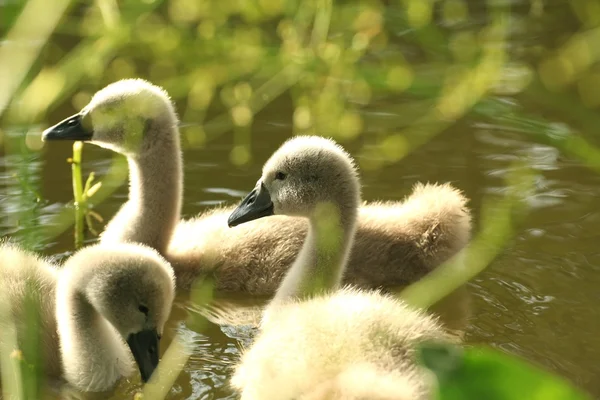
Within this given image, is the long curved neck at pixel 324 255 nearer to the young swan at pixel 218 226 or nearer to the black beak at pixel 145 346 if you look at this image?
the young swan at pixel 218 226

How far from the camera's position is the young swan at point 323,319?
3.27 metres

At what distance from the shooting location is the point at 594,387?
4172mm

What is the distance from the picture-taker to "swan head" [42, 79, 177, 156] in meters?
5.28

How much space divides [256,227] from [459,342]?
1.22 m

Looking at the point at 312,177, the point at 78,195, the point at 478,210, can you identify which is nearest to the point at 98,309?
the point at 312,177

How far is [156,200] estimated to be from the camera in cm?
534

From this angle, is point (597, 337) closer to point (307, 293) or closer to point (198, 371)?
point (307, 293)

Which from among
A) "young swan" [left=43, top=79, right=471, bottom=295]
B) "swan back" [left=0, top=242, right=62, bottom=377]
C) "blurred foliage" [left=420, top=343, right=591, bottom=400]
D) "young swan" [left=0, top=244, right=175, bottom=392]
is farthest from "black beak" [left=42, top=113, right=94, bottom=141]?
"blurred foliage" [left=420, top=343, right=591, bottom=400]

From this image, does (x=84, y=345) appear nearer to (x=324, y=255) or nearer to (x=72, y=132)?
(x=324, y=255)

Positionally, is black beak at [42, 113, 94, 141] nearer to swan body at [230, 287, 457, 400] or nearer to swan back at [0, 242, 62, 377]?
swan back at [0, 242, 62, 377]

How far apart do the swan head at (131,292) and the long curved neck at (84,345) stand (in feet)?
0.19

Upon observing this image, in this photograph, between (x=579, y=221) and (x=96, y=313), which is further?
(x=579, y=221)

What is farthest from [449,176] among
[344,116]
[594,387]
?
[344,116]

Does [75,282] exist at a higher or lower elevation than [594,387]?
higher
